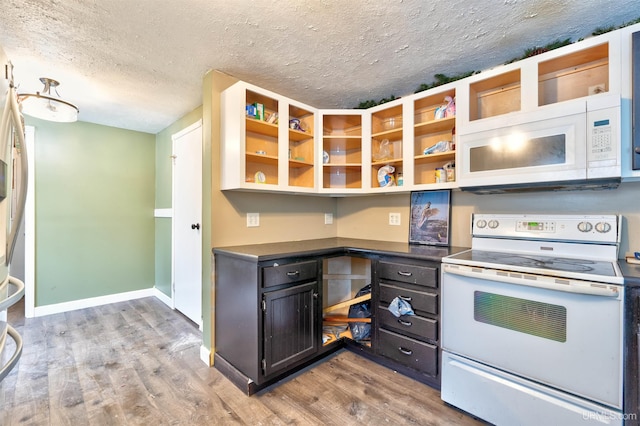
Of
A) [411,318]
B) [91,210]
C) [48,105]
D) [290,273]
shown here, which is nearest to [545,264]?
[411,318]

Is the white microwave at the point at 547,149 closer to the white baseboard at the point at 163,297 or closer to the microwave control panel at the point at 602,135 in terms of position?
the microwave control panel at the point at 602,135

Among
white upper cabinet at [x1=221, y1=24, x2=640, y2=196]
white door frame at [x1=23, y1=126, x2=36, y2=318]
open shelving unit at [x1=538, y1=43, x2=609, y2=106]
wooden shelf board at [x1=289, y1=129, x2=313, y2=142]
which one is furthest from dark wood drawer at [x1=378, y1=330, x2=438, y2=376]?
white door frame at [x1=23, y1=126, x2=36, y2=318]

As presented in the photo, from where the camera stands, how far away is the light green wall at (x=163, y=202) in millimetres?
3502

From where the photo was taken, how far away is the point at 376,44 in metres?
1.86

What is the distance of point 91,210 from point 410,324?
3720 millimetres

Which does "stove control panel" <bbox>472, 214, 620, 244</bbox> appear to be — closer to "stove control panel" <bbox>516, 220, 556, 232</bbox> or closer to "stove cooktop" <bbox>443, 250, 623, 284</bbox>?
"stove control panel" <bbox>516, 220, 556, 232</bbox>

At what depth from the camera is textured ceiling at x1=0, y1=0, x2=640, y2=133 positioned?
153 cm

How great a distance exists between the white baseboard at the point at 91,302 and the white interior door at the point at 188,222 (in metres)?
0.80

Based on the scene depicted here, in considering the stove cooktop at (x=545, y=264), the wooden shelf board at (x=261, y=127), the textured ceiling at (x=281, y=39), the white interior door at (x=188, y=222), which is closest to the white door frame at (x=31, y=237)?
the textured ceiling at (x=281, y=39)

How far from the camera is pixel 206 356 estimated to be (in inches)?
86.1

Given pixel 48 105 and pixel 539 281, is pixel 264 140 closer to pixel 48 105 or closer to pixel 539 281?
pixel 48 105

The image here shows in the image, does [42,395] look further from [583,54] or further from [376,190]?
[583,54]

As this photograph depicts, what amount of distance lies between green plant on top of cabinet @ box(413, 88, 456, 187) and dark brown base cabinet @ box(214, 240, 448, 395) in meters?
0.81

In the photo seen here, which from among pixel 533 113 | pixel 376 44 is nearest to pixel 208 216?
pixel 376 44
